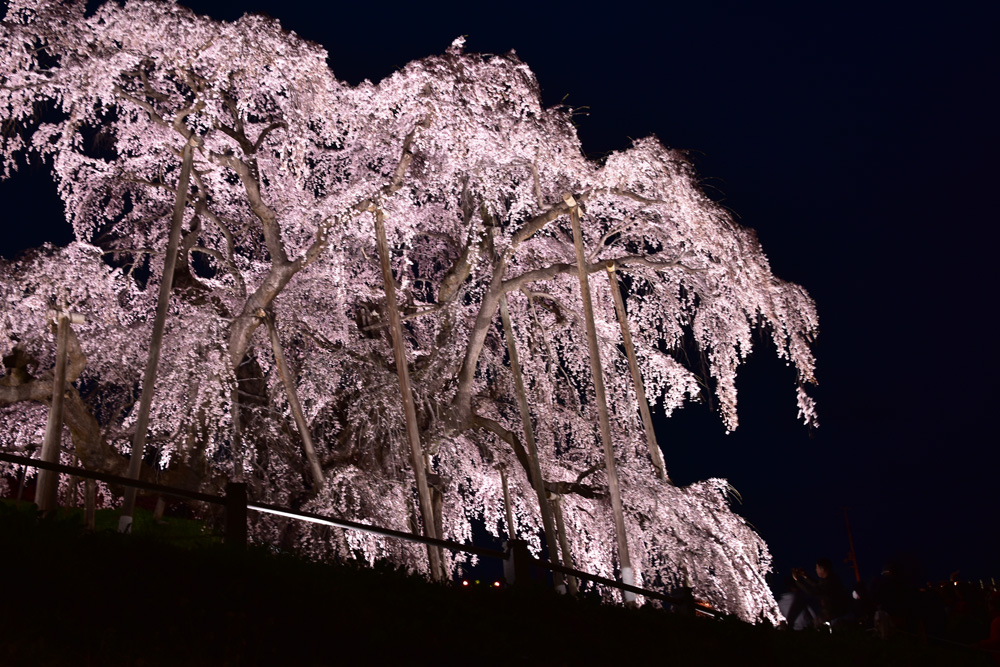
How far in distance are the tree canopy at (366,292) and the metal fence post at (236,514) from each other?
5.89 meters

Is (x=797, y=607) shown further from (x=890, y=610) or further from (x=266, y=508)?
(x=266, y=508)

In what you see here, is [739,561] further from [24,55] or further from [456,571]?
[24,55]

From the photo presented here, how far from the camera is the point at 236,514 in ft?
17.7

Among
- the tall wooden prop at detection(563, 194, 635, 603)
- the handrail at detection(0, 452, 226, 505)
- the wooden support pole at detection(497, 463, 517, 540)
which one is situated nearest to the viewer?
the handrail at detection(0, 452, 226, 505)

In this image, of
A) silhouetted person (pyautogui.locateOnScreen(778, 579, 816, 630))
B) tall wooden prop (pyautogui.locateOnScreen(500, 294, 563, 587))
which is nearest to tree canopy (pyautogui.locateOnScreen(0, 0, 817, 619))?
tall wooden prop (pyautogui.locateOnScreen(500, 294, 563, 587))

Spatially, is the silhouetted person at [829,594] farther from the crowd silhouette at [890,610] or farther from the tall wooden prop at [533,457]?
the tall wooden prop at [533,457]

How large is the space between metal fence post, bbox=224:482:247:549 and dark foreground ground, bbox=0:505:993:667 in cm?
25

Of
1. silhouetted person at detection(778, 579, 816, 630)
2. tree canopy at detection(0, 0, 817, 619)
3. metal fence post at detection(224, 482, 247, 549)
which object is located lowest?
silhouetted person at detection(778, 579, 816, 630)

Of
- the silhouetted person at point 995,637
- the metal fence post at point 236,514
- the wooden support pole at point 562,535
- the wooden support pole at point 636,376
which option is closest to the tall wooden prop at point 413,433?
the wooden support pole at point 562,535

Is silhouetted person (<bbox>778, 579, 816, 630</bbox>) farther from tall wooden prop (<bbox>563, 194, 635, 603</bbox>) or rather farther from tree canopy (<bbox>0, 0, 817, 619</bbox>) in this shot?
tree canopy (<bbox>0, 0, 817, 619</bbox>)

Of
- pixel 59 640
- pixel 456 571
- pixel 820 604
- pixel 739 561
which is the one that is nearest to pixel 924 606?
pixel 820 604

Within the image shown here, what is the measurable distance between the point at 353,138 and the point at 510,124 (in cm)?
286

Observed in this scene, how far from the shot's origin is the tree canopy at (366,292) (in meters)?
12.6

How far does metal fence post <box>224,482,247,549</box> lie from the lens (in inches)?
207
